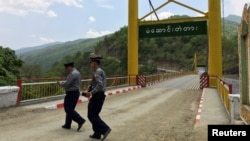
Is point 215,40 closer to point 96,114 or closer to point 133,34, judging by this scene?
point 133,34

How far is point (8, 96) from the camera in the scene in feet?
38.8

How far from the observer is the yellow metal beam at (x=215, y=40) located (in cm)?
2414

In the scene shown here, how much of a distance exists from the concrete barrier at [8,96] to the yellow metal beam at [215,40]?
15.8 metres

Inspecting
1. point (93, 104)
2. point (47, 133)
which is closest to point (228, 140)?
point (93, 104)

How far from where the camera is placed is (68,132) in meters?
7.21

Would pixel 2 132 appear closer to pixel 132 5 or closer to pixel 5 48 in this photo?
pixel 5 48

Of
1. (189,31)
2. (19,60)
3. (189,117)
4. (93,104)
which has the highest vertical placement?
(189,31)

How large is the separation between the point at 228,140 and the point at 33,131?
442 centimetres

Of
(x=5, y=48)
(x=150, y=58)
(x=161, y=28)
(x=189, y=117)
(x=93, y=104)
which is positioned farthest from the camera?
(x=150, y=58)

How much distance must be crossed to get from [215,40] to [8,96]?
16883 millimetres

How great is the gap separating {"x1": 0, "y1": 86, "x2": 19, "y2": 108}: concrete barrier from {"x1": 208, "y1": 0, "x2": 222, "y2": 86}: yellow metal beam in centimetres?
1578

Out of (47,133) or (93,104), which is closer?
(93,104)

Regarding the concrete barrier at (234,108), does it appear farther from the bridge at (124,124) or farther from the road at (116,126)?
the road at (116,126)

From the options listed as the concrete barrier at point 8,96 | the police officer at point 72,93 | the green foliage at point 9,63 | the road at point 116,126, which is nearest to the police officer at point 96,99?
the road at point 116,126
